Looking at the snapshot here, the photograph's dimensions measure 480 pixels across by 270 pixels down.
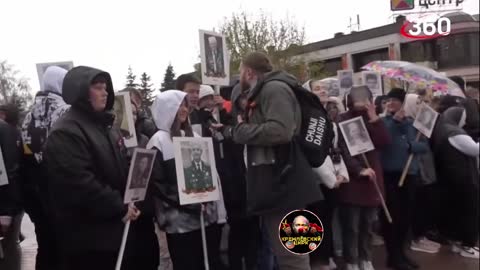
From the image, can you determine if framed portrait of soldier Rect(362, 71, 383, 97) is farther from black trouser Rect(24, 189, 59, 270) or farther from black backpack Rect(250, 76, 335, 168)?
black trouser Rect(24, 189, 59, 270)

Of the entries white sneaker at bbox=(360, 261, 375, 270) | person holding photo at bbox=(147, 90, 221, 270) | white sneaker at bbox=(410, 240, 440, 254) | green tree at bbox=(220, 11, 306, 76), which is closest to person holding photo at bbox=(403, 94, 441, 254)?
white sneaker at bbox=(410, 240, 440, 254)

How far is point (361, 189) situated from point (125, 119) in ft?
7.12

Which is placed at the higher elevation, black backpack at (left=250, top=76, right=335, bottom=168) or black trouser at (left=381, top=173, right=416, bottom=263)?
black backpack at (left=250, top=76, right=335, bottom=168)

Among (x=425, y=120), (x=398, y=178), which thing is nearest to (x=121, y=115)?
(x=398, y=178)

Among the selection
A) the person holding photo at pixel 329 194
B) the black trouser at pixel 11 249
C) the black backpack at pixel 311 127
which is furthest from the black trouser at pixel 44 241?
the person holding photo at pixel 329 194

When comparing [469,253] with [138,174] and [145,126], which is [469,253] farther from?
[138,174]

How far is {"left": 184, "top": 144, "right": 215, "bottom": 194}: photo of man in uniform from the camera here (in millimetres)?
3748

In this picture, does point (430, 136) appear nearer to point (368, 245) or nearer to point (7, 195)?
point (368, 245)

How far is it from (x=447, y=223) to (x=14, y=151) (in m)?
4.86

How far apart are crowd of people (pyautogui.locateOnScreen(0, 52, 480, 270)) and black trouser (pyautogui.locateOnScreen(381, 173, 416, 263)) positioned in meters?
0.01

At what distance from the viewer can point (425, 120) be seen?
19.1 feet

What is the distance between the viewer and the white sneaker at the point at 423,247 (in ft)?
21.0

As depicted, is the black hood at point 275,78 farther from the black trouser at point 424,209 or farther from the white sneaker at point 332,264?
the black trouser at point 424,209

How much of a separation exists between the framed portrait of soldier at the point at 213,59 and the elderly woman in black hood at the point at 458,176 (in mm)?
2885
